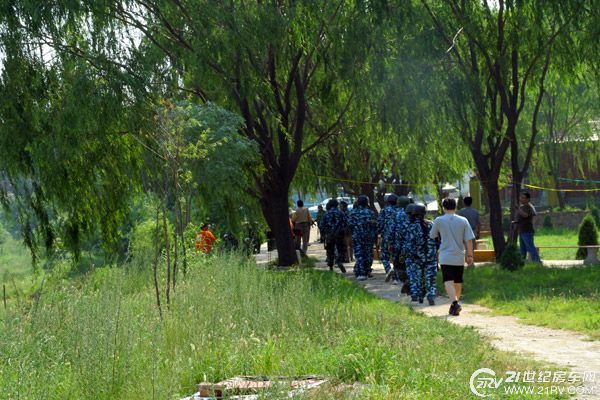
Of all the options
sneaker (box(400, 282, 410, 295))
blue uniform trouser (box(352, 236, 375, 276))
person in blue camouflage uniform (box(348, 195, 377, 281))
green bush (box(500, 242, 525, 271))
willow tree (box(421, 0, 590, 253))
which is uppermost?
willow tree (box(421, 0, 590, 253))

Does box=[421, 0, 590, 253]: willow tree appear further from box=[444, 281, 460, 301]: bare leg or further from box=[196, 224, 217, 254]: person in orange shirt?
box=[444, 281, 460, 301]: bare leg

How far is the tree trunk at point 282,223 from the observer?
25531 mm

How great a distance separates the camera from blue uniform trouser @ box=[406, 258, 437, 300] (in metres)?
16.0

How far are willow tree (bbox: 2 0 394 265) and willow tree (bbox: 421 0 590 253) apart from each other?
2.14 metres

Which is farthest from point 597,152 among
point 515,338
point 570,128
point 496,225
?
point 515,338

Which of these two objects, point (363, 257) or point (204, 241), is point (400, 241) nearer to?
point (363, 257)

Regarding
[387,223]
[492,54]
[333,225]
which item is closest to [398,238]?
[387,223]

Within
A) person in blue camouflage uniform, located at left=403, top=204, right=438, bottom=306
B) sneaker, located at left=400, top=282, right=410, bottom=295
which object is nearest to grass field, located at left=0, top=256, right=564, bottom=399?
person in blue camouflage uniform, located at left=403, top=204, right=438, bottom=306

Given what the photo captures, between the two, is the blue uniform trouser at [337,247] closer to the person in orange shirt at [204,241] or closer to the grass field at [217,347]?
the person in orange shirt at [204,241]

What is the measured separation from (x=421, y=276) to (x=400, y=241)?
782mm

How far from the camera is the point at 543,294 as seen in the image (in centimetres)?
1633

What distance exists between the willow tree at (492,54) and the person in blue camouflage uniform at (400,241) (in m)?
5.58

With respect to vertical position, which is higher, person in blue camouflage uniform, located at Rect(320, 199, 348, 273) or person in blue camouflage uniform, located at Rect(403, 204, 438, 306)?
person in blue camouflage uniform, located at Rect(320, 199, 348, 273)

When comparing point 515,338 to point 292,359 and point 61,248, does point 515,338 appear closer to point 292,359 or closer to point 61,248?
point 292,359
